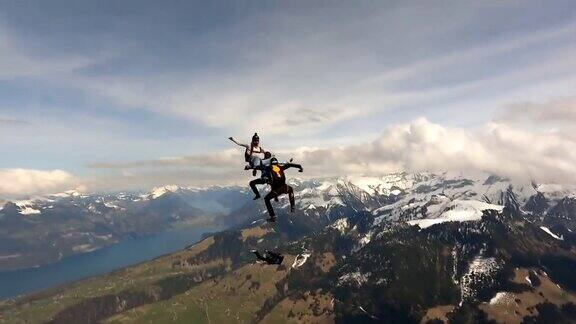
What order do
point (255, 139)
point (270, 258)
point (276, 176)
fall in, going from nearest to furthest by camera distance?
point (255, 139)
point (276, 176)
point (270, 258)

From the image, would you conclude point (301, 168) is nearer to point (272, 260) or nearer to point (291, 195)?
point (291, 195)

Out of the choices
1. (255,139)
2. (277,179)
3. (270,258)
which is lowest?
(270,258)

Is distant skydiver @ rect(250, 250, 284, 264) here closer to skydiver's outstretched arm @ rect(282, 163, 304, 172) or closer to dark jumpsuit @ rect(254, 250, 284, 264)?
dark jumpsuit @ rect(254, 250, 284, 264)

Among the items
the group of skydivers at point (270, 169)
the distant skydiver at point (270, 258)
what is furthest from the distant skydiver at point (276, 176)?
the distant skydiver at point (270, 258)

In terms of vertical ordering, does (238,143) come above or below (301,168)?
Result: above

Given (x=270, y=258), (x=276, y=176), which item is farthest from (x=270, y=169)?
(x=270, y=258)

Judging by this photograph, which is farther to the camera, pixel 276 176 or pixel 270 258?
pixel 270 258

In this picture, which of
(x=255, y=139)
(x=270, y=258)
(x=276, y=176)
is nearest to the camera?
(x=255, y=139)

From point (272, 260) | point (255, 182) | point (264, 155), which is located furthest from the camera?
point (272, 260)

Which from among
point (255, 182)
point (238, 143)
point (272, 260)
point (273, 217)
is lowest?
point (272, 260)

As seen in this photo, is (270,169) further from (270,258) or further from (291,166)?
(270,258)

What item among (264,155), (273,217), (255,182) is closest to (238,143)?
(264,155)
